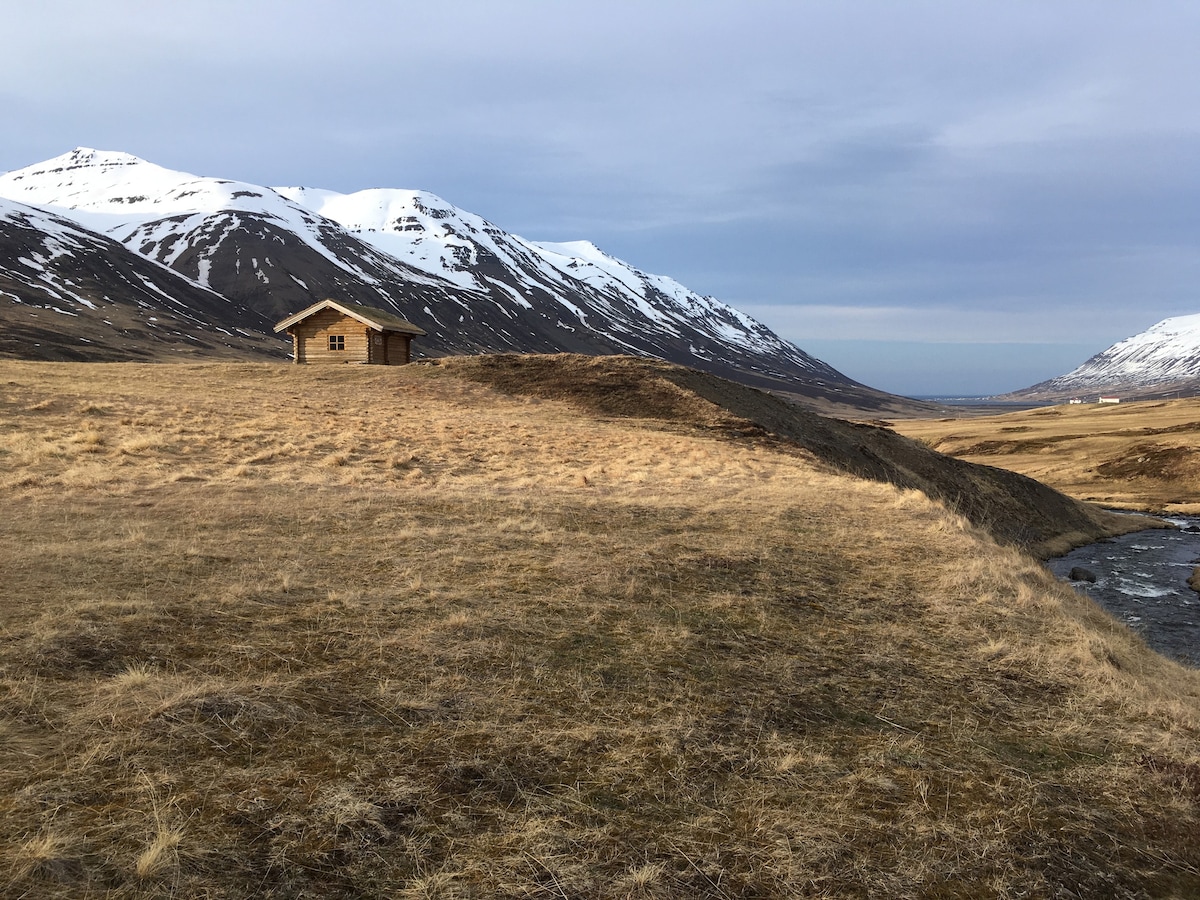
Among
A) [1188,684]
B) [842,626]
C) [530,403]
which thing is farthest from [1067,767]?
[530,403]

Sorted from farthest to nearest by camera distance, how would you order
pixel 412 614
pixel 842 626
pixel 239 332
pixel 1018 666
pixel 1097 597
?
1. pixel 239 332
2. pixel 1097 597
3. pixel 842 626
4. pixel 1018 666
5. pixel 412 614

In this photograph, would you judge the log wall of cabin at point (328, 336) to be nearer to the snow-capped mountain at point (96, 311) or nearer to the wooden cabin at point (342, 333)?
the wooden cabin at point (342, 333)

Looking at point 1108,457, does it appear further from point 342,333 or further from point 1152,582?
point 342,333

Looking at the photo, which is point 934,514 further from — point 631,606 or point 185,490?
point 185,490

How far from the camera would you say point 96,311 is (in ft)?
494

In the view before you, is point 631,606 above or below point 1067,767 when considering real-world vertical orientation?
above

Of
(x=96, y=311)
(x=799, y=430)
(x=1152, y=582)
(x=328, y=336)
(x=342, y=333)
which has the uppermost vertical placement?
(x=96, y=311)

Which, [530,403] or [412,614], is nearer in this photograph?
[412,614]

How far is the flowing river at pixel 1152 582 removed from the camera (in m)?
21.3

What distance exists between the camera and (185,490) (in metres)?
16.0

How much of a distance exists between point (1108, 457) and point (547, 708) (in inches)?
2849

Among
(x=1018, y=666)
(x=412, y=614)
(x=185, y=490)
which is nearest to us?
(x=412, y=614)

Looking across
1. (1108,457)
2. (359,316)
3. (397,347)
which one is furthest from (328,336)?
(1108,457)

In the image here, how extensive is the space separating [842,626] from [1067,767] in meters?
3.63
